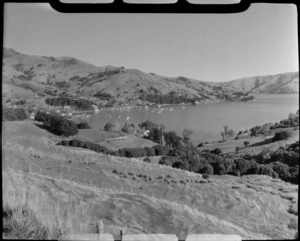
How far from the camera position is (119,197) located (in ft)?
15.8

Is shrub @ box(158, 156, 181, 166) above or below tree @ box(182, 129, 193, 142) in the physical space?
below

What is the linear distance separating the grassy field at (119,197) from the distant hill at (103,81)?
2.74 ft

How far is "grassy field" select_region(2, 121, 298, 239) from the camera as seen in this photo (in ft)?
9.01

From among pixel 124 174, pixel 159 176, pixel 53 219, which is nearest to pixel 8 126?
pixel 124 174

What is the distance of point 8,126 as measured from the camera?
545 cm

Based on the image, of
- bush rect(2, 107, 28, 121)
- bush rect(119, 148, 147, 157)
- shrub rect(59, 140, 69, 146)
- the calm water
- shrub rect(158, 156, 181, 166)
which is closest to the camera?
bush rect(2, 107, 28, 121)

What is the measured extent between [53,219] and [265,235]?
263 cm

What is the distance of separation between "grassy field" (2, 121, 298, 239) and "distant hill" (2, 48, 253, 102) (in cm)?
83

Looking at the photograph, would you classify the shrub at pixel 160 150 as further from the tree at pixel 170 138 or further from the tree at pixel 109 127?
the tree at pixel 109 127

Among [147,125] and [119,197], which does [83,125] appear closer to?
[147,125]

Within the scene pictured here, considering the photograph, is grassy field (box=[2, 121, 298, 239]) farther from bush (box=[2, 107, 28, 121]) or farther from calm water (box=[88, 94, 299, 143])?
calm water (box=[88, 94, 299, 143])

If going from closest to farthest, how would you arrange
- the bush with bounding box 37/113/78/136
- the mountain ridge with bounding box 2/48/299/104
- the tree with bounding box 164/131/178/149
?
the mountain ridge with bounding box 2/48/299/104, the bush with bounding box 37/113/78/136, the tree with bounding box 164/131/178/149

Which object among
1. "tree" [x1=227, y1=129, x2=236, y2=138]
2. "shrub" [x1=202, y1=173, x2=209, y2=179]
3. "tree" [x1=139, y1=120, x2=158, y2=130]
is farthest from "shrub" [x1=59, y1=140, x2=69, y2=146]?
"tree" [x1=227, y1=129, x2=236, y2=138]

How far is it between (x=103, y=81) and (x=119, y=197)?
96.3 inches
